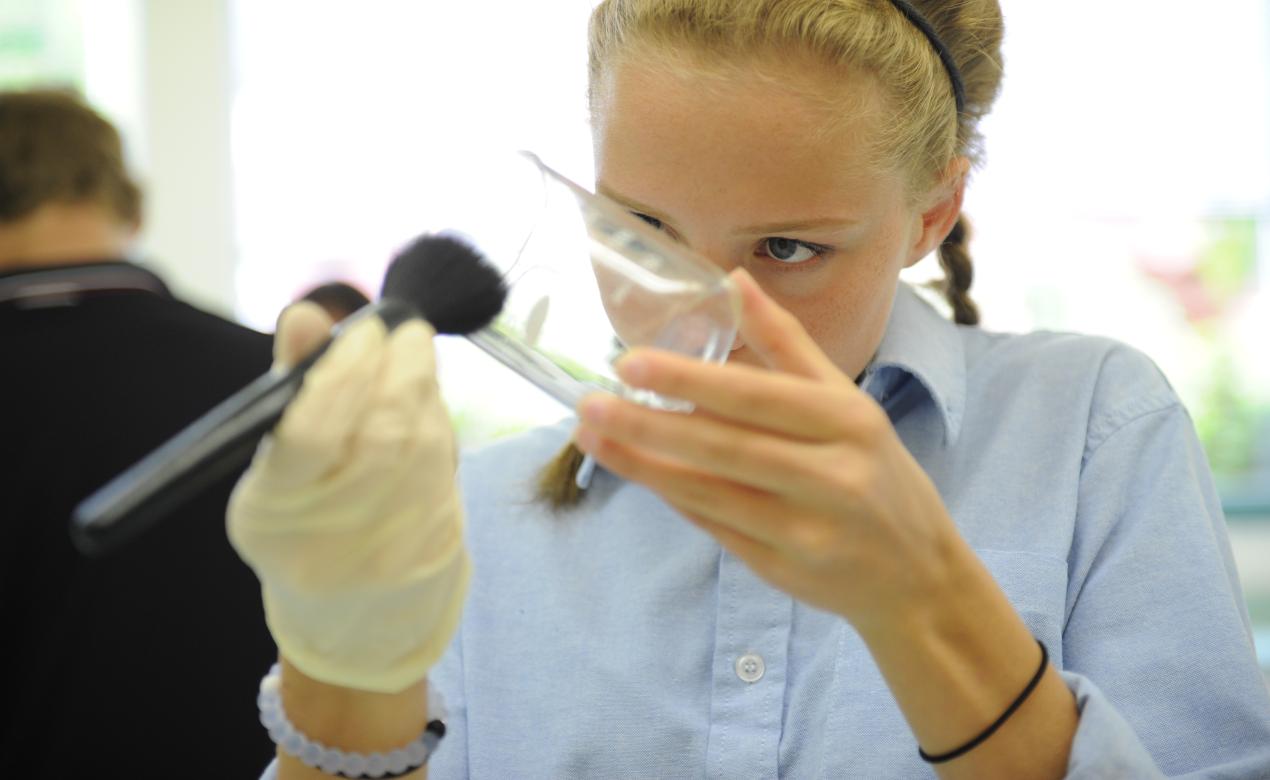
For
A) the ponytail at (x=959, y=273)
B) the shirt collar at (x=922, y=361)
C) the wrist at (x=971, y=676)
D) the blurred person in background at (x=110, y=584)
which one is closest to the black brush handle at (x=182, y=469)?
the wrist at (x=971, y=676)

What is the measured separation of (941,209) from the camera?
3.97 ft

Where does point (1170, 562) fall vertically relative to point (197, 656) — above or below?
above

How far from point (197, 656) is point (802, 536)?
3.75 feet

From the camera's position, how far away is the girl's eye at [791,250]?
1.02 metres

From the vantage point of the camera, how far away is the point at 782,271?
3.39ft

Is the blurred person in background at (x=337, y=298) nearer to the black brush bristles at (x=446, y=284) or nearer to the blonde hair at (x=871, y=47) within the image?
the blonde hair at (x=871, y=47)

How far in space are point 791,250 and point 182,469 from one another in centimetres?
58

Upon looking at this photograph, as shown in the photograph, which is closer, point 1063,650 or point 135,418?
point 1063,650

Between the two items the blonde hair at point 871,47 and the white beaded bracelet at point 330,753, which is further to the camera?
the blonde hair at point 871,47

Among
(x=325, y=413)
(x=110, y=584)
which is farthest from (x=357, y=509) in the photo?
(x=110, y=584)

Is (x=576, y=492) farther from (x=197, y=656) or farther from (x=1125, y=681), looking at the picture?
(x=197, y=656)

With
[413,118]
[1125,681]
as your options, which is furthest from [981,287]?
[1125,681]

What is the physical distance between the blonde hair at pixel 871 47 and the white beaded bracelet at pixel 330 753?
41 centimetres

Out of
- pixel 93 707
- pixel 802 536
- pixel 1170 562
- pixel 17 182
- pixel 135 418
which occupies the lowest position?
pixel 93 707
